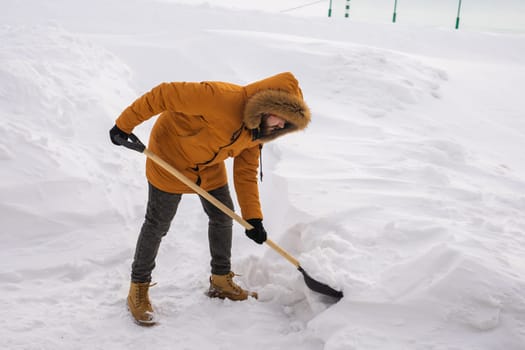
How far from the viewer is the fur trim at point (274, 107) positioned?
7.22 ft

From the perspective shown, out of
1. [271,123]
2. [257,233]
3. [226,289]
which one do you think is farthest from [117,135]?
[226,289]

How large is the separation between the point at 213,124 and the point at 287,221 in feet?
3.94

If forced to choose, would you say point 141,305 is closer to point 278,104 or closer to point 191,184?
point 191,184

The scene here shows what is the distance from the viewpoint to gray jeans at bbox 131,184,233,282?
8.30 feet

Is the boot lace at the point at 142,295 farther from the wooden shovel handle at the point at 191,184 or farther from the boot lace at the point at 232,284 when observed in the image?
the wooden shovel handle at the point at 191,184

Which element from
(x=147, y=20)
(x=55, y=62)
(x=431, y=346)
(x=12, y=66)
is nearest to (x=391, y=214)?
(x=431, y=346)

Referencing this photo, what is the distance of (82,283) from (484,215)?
263 centimetres

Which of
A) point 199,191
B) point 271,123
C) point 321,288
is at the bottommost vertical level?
point 321,288

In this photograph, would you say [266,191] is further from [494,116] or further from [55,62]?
[494,116]

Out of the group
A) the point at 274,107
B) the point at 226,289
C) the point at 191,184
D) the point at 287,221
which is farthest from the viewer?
the point at 287,221

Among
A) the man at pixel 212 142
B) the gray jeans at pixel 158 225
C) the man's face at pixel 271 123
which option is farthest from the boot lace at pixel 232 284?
the man's face at pixel 271 123

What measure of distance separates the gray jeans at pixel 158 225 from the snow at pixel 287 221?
0.28 metres

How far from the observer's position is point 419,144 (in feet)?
15.4

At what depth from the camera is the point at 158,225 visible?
254 centimetres
